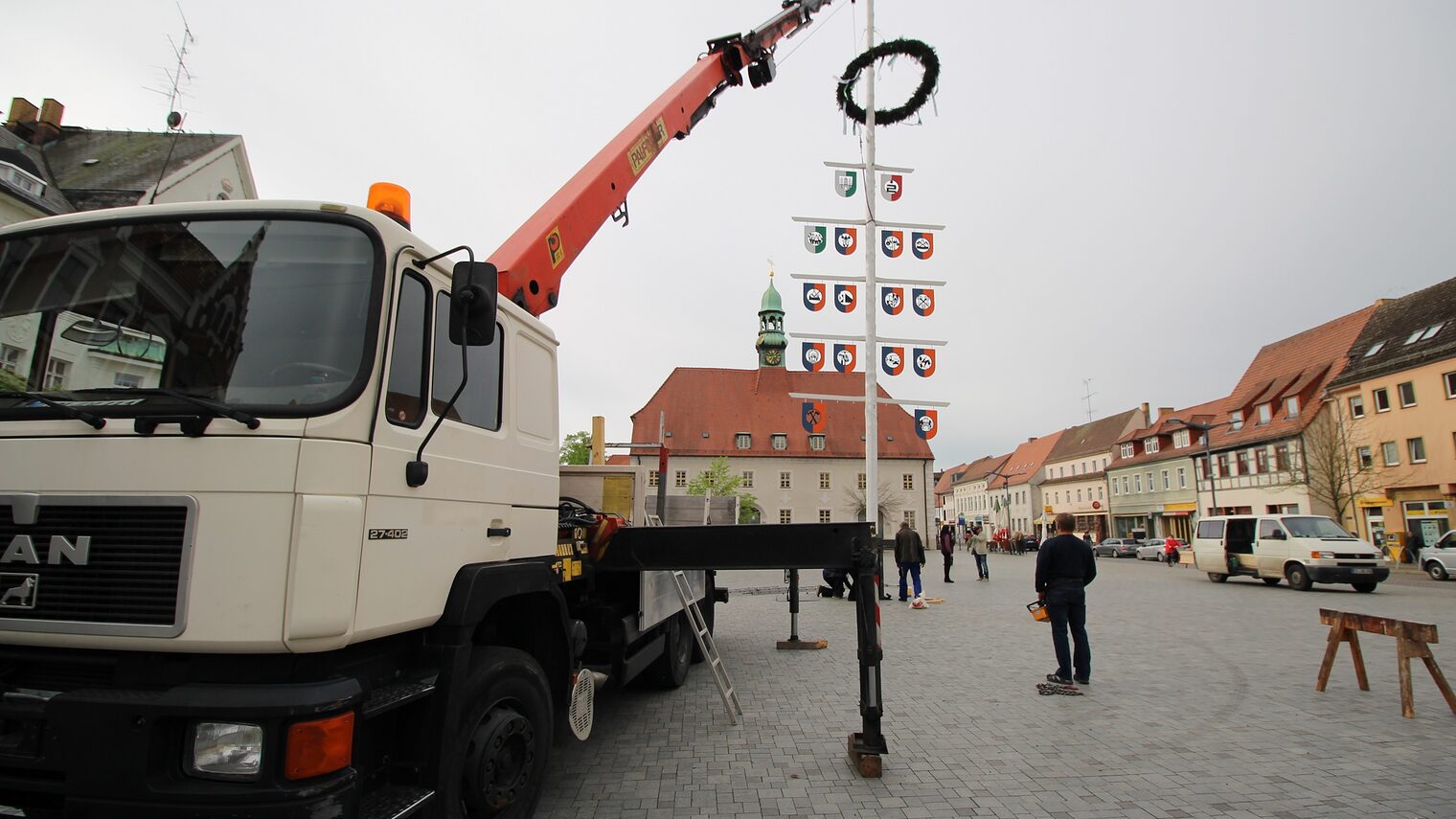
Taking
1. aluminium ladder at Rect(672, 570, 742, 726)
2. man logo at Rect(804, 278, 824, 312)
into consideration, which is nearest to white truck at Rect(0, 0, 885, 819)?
aluminium ladder at Rect(672, 570, 742, 726)

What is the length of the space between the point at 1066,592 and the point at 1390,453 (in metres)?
35.2

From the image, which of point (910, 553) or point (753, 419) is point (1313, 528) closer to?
point (910, 553)

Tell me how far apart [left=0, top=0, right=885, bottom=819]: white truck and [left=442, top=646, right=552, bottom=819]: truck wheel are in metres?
0.01

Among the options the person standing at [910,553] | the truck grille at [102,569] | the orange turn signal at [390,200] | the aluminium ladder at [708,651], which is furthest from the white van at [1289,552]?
the truck grille at [102,569]

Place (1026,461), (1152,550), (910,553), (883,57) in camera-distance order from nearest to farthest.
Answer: (883,57) < (910,553) < (1152,550) < (1026,461)

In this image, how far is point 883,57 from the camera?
13.2 m

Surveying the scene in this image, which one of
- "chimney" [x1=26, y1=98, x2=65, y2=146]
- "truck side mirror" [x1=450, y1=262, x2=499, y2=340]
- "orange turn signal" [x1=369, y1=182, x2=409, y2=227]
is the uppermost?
"chimney" [x1=26, y1=98, x2=65, y2=146]

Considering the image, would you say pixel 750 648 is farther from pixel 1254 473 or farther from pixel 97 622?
pixel 1254 473

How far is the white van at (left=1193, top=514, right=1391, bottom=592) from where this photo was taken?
16734 millimetres

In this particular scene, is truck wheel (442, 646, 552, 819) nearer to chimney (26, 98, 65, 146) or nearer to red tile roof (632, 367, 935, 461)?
chimney (26, 98, 65, 146)

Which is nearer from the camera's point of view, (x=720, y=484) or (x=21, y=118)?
(x=21, y=118)

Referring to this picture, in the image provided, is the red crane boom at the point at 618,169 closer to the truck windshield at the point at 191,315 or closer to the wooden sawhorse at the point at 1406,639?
the truck windshield at the point at 191,315

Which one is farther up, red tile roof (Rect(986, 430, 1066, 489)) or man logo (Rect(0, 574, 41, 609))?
red tile roof (Rect(986, 430, 1066, 489))

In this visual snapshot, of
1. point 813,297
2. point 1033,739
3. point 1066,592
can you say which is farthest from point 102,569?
point 813,297
